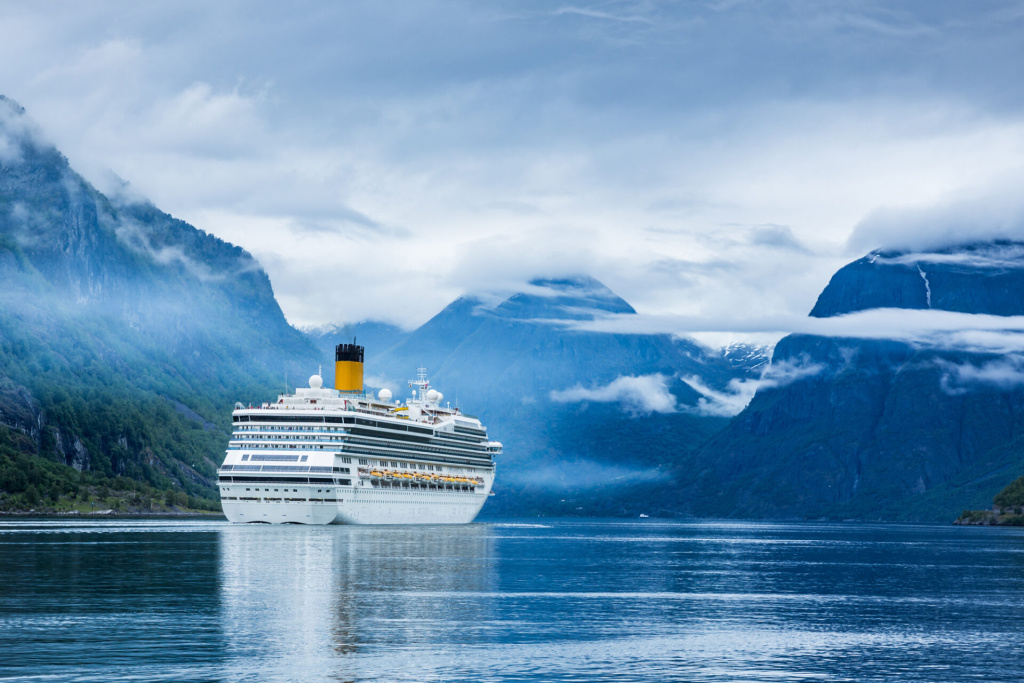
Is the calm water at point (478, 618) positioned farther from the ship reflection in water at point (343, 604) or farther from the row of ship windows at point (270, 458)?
the row of ship windows at point (270, 458)

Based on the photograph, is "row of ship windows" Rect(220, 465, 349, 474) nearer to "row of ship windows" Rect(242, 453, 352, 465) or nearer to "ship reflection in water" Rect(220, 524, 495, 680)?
"row of ship windows" Rect(242, 453, 352, 465)

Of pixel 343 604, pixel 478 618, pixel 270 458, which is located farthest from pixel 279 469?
pixel 478 618

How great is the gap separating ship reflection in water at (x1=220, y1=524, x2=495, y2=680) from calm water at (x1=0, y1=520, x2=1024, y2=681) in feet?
0.74

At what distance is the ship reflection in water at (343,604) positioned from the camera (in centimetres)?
5881

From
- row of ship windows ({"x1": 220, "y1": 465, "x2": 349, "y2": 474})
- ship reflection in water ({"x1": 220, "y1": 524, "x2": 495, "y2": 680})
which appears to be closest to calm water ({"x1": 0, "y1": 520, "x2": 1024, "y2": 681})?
ship reflection in water ({"x1": 220, "y1": 524, "x2": 495, "y2": 680})

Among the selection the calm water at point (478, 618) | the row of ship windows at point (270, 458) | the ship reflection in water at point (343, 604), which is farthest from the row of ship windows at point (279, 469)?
the calm water at point (478, 618)

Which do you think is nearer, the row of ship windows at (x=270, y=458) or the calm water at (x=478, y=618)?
the calm water at (x=478, y=618)

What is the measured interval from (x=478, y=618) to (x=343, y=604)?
33.7 feet

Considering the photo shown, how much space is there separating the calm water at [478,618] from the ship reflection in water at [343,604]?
23 centimetres

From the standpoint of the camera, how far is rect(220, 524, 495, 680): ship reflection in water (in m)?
58.8

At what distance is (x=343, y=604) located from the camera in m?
79.5

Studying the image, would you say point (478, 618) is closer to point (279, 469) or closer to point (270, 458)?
point (279, 469)

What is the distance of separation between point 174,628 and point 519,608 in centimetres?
2332

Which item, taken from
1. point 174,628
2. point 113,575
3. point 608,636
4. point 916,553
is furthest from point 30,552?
point 916,553
